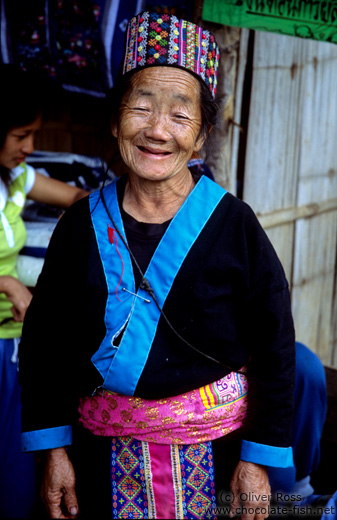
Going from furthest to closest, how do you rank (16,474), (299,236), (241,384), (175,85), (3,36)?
(299,236) → (3,36) → (16,474) → (241,384) → (175,85)

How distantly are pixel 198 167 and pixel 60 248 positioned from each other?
0.86 meters

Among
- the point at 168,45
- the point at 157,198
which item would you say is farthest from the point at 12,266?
the point at 168,45

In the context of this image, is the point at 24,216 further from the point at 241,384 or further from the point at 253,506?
the point at 253,506

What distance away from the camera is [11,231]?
272 centimetres

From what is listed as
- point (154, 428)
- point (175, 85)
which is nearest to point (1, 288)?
point (154, 428)

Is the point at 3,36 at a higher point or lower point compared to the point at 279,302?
higher

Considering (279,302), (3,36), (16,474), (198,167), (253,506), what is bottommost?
(16,474)

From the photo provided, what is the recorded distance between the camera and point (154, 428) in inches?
69.0

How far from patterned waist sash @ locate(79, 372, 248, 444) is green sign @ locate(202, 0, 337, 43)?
1.46 m

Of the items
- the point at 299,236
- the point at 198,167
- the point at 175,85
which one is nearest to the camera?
the point at 175,85

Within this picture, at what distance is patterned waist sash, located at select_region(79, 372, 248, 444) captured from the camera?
1748 mm

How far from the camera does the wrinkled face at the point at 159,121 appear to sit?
1705mm

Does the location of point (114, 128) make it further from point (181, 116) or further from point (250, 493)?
point (250, 493)

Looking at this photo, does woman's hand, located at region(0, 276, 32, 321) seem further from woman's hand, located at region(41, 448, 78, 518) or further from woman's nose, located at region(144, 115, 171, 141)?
woman's nose, located at region(144, 115, 171, 141)
